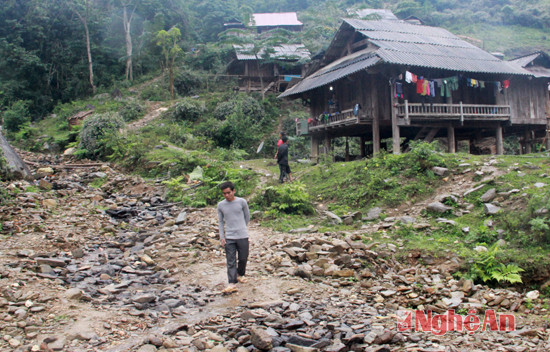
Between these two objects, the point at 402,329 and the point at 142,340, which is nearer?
the point at 142,340

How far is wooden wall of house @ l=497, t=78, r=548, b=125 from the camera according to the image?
19000 millimetres

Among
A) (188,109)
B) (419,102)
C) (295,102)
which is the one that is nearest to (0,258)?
(419,102)

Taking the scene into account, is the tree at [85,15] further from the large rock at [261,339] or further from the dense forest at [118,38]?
the large rock at [261,339]

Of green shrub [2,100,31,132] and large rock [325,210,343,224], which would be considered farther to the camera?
green shrub [2,100,31,132]

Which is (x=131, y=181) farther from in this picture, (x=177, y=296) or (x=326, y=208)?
(x=177, y=296)

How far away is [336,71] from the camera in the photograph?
1752cm

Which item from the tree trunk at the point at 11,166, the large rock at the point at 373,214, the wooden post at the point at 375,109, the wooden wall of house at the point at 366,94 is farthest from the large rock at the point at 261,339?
the wooden wall of house at the point at 366,94

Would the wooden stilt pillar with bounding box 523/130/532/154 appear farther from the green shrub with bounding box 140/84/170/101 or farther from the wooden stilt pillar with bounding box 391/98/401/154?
the green shrub with bounding box 140/84/170/101

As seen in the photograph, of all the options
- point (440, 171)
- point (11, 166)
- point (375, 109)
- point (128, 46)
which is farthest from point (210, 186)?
point (128, 46)

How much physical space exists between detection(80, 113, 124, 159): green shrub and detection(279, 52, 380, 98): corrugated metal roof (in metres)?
8.45

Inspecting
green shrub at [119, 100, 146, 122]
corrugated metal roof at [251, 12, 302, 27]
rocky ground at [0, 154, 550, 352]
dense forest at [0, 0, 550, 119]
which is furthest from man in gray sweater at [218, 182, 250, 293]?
corrugated metal roof at [251, 12, 302, 27]

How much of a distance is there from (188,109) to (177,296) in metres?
22.1

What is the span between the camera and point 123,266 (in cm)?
714

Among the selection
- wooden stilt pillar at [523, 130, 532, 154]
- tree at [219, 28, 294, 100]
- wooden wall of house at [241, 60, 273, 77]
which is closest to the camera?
wooden stilt pillar at [523, 130, 532, 154]
